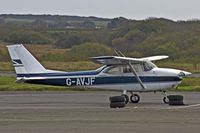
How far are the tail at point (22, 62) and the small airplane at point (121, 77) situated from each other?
0.07 meters

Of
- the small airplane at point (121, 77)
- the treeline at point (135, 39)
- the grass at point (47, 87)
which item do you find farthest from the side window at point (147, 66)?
the treeline at point (135, 39)

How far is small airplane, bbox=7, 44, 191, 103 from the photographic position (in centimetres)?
3381

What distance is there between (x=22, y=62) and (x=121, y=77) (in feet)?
16.0

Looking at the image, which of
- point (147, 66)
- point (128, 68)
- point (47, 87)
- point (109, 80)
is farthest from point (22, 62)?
point (47, 87)

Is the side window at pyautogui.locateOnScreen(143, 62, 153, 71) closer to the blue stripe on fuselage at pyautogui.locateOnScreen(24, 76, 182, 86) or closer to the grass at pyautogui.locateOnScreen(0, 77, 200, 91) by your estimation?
the blue stripe on fuselage at pyautogui.locateOnScreen(24, 76, 182, 86)

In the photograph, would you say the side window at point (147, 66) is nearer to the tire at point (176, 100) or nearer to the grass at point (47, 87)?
the tire at point (176, 100)

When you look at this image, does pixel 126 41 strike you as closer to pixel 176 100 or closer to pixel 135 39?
pixel 135 39

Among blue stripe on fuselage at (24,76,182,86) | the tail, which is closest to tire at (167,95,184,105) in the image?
blue stripe on fuselage at (24,76,182,86)

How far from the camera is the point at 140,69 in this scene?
34.2 meters

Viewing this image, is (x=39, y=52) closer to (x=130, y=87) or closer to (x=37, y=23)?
(x=130, y=87)

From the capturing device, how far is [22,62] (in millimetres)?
35938

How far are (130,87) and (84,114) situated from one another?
871 cm

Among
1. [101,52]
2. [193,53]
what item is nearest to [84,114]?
[101,52]

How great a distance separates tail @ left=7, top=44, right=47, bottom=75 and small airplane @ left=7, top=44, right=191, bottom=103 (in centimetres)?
7
